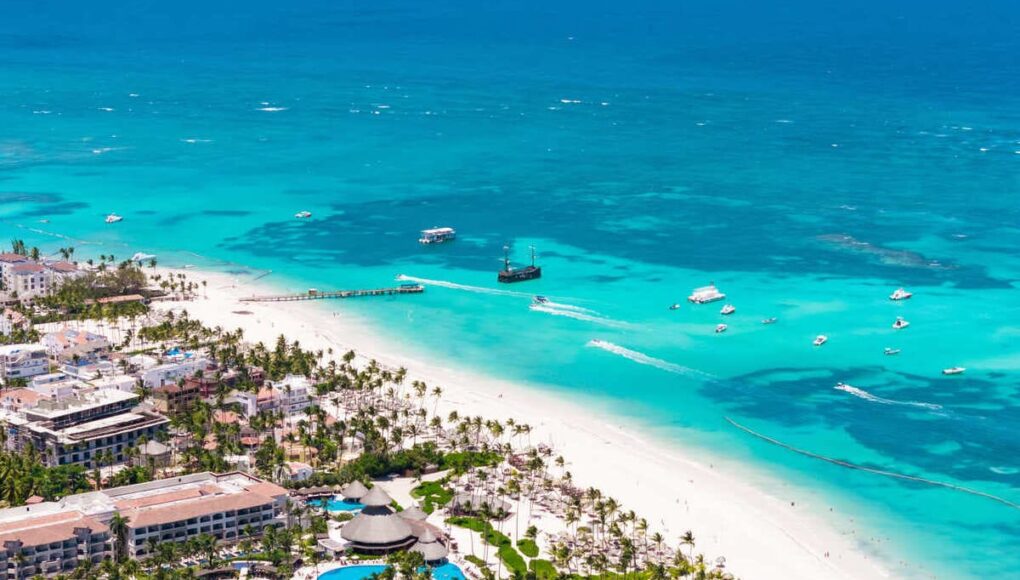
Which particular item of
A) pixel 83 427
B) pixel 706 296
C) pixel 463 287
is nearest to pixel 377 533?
pixel 83 427

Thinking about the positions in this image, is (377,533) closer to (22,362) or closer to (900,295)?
(22,362)

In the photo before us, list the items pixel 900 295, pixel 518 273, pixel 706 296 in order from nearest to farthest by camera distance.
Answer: pixel 900 295 → pixel 706 296 → pixel 518 273

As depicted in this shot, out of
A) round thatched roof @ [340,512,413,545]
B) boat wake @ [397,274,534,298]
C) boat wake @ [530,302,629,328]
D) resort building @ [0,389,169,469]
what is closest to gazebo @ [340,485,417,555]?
round thatched roof @ [340,512,413,545]

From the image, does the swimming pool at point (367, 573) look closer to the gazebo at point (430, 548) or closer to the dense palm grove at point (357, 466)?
the gazebo at point (430, 548)

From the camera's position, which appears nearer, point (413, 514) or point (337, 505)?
point (413, 514)

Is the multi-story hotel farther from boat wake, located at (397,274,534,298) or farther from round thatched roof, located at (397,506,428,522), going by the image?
boat wake, located at (397,274,534,298)

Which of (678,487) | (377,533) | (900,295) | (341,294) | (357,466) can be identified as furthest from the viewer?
(341,294)
